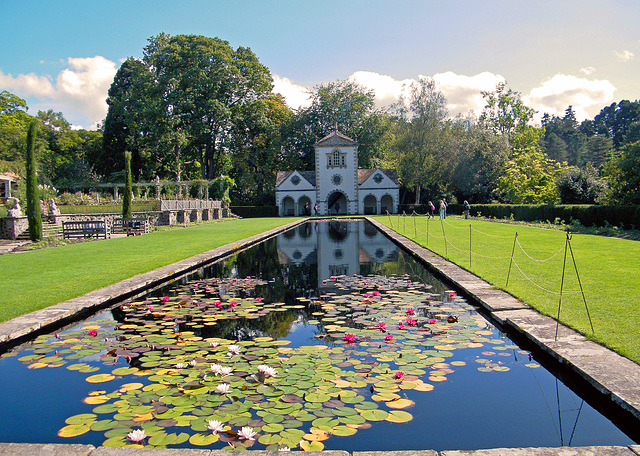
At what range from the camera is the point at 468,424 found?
365cm

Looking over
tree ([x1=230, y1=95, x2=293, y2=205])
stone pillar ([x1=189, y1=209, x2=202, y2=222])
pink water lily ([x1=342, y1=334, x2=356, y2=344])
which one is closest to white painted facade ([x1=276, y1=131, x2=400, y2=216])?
tree ([x1=230, y1=95, x2=293, y2=205])

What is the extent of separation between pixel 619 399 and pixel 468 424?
1265mm

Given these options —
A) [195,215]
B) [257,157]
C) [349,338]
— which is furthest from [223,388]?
[257,157]

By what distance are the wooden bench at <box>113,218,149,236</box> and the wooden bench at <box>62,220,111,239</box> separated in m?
1.96

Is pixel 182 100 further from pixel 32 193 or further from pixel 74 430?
pixel 74 430

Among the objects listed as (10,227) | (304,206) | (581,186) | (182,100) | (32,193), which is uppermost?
(182,100)

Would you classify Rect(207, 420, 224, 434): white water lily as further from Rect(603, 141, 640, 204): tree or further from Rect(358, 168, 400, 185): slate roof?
Rect(358, 168, 400, 185): slate roof

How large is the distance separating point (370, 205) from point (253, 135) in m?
17.5

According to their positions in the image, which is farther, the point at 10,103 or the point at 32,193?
the point at 10,103

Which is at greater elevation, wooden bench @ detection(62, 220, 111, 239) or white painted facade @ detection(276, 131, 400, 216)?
white painted facade @ detection(276, 131, 400, 216)

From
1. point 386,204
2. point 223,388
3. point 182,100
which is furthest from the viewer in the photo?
point 386,204

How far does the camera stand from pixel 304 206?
59469 mm

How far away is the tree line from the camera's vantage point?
1900 inches

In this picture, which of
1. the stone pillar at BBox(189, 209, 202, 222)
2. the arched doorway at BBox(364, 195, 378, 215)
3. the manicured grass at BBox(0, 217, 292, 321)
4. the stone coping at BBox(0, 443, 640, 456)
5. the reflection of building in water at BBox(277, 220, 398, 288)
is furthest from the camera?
the arched doorway at BBox(364, 195, 378, 215)
